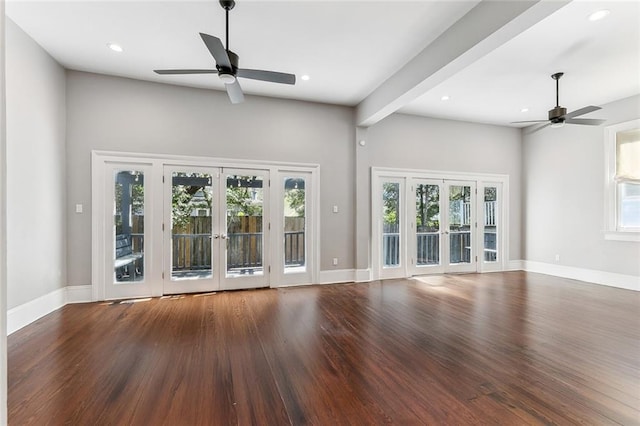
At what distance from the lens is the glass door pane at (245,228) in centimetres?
496

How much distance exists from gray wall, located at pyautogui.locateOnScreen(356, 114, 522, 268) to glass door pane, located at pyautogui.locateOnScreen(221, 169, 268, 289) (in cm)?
189

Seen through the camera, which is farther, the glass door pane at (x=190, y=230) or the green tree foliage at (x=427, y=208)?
the green tree foliage at (x=427, y=208)

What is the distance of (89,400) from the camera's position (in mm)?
1962

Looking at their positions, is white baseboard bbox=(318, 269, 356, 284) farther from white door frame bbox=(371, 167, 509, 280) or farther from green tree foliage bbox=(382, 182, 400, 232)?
green tree foliage bbox=(382, 182, 400, 232)

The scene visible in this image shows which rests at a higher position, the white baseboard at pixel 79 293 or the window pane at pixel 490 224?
the window pane at pixel 490 224

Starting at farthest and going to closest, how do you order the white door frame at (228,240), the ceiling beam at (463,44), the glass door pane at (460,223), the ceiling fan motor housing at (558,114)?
the glass door pane at (460,223) < the white door frame at (228,240) < the ceiling fan motor housing at (558,114) < the ceiling beam at (463,44)

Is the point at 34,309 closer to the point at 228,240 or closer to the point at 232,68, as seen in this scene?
the point at 228,240

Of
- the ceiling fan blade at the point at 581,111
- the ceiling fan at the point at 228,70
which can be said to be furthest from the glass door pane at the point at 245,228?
the ceiling fan blade at the point at 581,111

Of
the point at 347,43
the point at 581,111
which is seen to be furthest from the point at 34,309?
the point at 581,111

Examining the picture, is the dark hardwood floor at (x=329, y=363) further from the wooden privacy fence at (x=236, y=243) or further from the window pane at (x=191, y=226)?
the wooden privacy fence at (x=236, y=243)

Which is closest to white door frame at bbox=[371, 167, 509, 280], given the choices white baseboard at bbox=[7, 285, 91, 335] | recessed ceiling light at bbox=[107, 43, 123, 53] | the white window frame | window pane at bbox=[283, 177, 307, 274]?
window pane at bbox=[283, 177, 307, 274]

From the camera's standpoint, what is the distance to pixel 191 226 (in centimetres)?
477

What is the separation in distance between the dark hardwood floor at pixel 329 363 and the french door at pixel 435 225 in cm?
186

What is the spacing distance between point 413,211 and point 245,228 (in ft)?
11.5
